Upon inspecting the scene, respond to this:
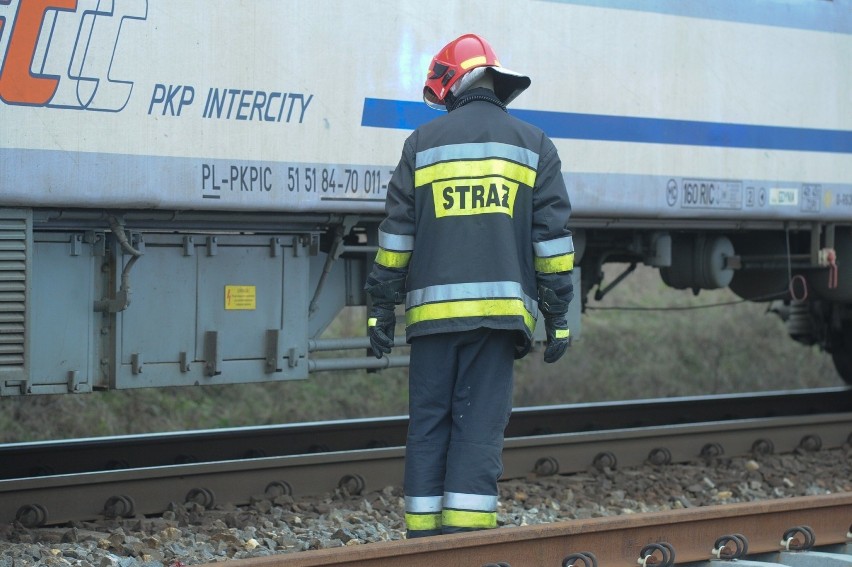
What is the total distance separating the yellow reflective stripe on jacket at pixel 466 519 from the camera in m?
4.62

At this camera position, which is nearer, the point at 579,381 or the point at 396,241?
the point at 396,241

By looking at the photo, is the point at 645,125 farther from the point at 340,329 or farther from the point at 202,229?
the point at 340,329

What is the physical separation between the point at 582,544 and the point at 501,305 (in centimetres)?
96

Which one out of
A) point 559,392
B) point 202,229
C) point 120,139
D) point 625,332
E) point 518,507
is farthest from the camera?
point 625,332

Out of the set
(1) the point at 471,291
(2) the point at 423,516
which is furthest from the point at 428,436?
(1) the point at 471,291

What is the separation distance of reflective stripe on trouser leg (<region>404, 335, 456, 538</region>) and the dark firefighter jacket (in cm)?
13

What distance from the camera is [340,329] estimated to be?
12375mm

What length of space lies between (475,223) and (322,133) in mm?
1589

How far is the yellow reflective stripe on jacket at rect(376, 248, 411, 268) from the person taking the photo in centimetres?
472

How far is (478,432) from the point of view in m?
4.67

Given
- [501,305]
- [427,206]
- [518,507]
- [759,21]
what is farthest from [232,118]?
[759,21]

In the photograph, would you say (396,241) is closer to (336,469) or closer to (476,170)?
(476,170)

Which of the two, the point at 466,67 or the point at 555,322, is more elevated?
the point at 466,67

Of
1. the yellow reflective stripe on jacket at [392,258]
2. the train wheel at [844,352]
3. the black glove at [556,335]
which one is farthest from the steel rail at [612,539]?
the train wheel at [844,352]
